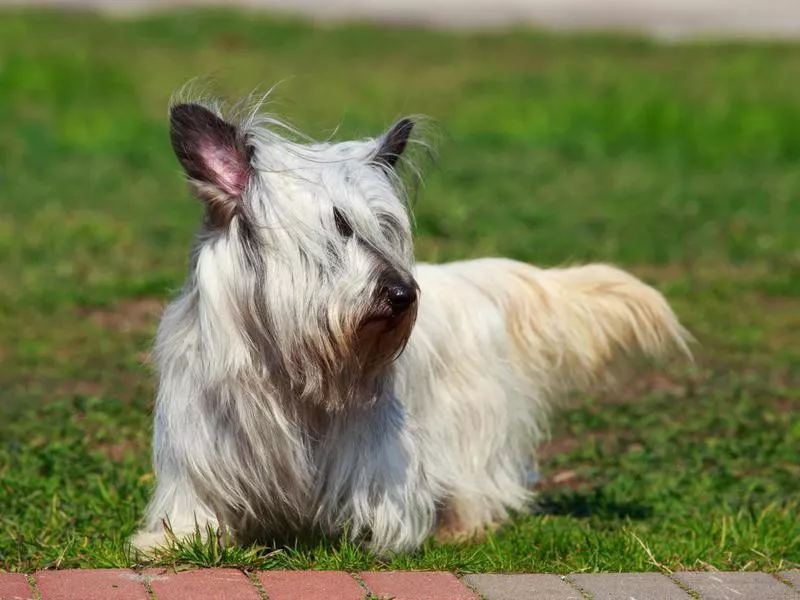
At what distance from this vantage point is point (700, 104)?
17.0m

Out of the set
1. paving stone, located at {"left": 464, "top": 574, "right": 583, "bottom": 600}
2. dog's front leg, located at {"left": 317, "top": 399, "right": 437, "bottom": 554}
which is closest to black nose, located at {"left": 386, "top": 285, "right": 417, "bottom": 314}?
dog's front leg, located at {"left": 317, "top": 399, "right": 437, "bottom": 554}

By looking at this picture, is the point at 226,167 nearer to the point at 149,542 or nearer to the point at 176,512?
the point at 176,512

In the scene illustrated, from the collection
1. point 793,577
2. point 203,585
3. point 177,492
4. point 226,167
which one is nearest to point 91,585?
point 203,585

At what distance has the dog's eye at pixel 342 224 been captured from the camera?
4926mm

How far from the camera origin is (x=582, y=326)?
6305mm

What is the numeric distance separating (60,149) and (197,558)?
10.7m

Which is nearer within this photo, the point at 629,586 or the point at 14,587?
the point at 14,587

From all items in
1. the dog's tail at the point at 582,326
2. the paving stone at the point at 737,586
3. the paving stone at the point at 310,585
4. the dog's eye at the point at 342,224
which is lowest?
the paving stone at the point at 737,586

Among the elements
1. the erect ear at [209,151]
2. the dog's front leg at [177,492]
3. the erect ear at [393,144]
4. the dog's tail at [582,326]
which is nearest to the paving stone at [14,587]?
the dog's front leg at [177,492]

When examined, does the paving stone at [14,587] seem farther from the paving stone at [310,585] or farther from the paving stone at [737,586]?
the paving stone at [737,586]

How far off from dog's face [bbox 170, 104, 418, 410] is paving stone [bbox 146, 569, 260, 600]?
66 cm

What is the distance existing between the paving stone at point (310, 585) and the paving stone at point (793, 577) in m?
1.42

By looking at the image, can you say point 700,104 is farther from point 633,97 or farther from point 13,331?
point 13,331

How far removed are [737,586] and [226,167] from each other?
2.17m
